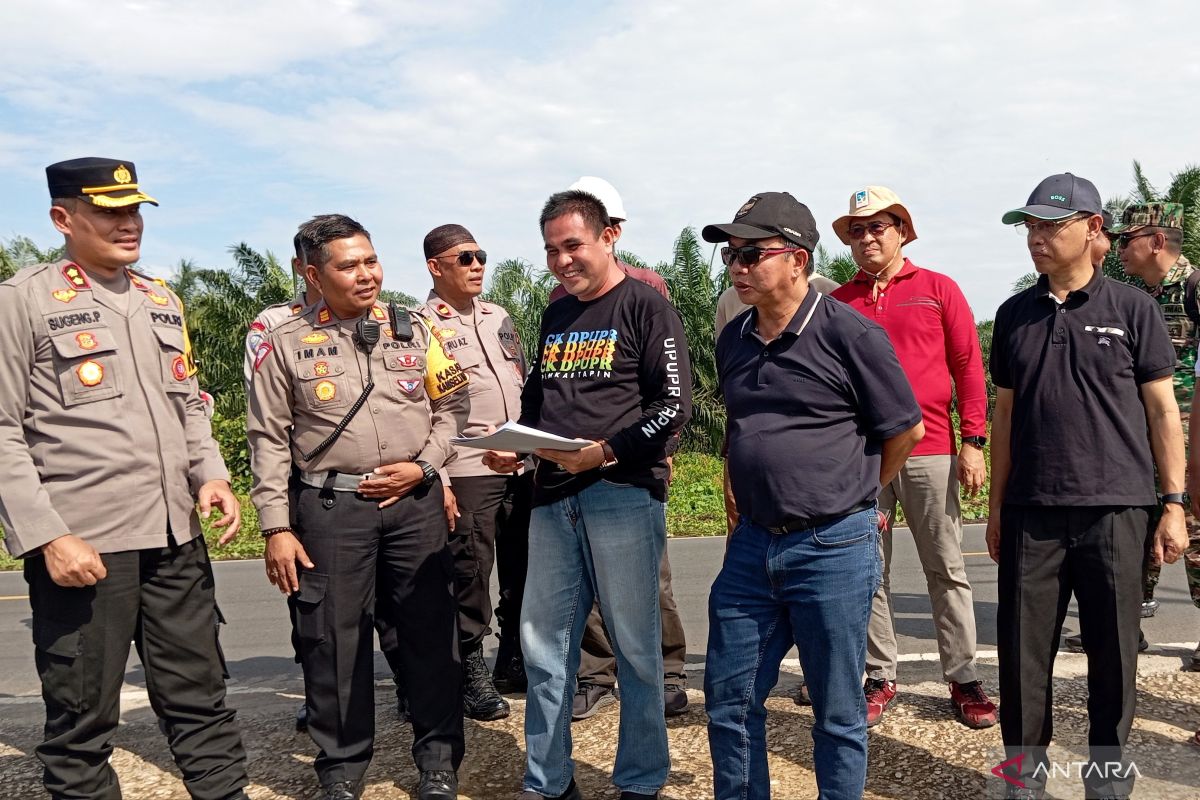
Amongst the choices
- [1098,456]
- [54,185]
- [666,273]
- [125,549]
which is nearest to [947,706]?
[1098,456]

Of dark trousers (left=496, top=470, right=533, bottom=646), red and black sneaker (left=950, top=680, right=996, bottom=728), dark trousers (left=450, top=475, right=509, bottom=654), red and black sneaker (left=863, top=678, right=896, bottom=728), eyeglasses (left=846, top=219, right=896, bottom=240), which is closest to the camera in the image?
red and black sneaker (left=950, top=680, right=996, bottom=728)

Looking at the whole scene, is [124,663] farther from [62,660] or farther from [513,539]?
[513,539]

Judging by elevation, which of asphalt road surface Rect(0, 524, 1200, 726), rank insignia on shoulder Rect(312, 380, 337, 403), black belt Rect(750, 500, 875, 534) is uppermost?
rank insignia on shoulder Rect(312, 380, 337, 403)

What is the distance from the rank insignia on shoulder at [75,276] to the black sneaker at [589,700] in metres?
2.71

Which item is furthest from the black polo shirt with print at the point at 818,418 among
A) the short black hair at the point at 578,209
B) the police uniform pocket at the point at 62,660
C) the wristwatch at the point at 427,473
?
the police uniform pocket at the point at 62,660

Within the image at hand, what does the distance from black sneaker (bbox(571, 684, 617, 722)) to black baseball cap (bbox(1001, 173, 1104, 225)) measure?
2.81m

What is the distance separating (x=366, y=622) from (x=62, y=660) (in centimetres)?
105

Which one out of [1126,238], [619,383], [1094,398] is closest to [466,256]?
[619,383]

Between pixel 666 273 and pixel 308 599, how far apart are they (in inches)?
533

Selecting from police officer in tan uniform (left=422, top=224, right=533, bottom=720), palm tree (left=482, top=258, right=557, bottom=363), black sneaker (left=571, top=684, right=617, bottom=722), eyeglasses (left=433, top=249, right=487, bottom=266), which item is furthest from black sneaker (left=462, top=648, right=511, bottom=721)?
palm tree (left=482, top=258, right=557, bottom=363)

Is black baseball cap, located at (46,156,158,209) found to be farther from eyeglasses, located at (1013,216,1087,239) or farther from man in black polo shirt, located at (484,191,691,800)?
eyeglasses, located at (1013,216,1087,239)

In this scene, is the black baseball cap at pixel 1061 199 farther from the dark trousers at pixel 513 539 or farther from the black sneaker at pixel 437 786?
the black sneaker at pixel 437 786

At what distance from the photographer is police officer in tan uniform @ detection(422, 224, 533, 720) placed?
15.9ft

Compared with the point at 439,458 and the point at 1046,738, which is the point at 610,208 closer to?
the point at 439,458
